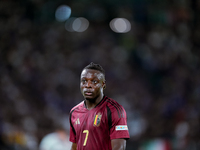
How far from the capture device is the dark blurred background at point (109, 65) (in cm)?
919

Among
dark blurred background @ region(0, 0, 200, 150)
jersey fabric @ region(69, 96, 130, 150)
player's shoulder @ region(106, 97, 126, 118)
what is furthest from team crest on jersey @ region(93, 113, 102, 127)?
dark blurred background @ region(0, 0, 200, 150)

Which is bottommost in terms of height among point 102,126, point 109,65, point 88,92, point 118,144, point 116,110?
point 118,144

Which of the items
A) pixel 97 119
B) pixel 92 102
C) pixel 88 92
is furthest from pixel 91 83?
pixel 97 119

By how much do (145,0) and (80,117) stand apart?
1138 cm

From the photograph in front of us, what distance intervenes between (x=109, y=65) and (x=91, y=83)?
9000 mm

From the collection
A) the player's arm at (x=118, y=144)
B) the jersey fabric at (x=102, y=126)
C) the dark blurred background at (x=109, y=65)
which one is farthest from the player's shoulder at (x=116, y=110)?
the dark blurred background at (x=109, y=65)

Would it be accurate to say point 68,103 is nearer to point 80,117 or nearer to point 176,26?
point 176,26

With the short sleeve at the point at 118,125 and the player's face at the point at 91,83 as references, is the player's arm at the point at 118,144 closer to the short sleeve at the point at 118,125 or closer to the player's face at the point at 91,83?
the short sleeve at the point at 118,125

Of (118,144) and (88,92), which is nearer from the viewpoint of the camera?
(118,144)

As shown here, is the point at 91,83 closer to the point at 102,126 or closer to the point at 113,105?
the point at 113,105

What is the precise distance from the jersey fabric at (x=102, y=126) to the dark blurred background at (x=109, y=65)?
5287 mm

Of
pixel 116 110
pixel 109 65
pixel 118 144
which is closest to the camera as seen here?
pixel 118 144

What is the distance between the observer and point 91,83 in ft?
9.51

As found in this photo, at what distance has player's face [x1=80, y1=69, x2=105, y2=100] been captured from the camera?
2.90m
